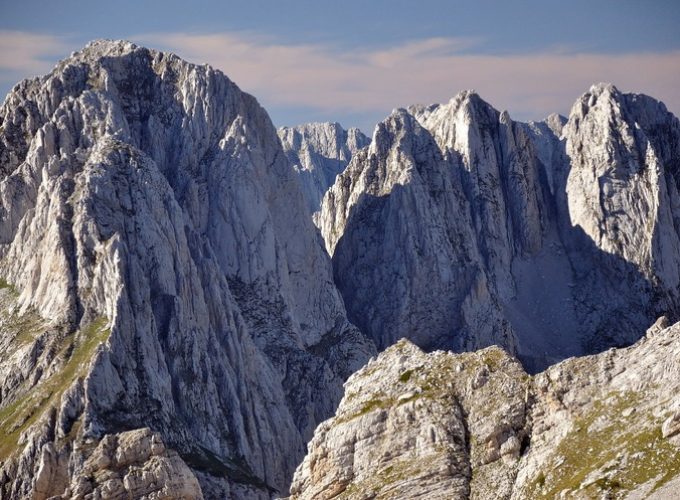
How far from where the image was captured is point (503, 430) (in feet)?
337

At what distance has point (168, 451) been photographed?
154 m

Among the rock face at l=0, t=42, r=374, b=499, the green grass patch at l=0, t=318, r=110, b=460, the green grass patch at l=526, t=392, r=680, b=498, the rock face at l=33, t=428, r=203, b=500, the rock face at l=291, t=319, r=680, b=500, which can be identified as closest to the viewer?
the green grass patch at l=526, t=392, r=680, b=498

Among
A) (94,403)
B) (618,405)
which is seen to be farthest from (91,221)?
(618,405)

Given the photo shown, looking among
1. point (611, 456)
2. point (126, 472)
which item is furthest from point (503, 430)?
point (126, 472)

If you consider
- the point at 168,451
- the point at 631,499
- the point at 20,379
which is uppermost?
the point at 20,379

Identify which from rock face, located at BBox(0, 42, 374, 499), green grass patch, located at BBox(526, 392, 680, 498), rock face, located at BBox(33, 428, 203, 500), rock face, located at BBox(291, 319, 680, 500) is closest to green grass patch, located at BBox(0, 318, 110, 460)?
rock face, located at BBox(0, 42, 374, 499)

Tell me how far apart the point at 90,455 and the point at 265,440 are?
134ft

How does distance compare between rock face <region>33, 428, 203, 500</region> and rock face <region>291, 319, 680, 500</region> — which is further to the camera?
rock face <region>33, 428, 203, 500</region>

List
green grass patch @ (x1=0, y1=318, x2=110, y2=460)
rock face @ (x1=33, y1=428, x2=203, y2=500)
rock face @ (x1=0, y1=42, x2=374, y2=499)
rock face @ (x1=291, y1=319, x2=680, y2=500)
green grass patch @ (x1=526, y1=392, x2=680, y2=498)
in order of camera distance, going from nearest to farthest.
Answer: green grass patch @ (x1=526, y1=392, x2=680, y2=498) → rock face @ (x1=291, y1=319, x2=680, y2=500) → rock face @ (x1=33, y1=428, x2=203, y2=500) → rock face @ (x1=0, y1=42, x2=374, y2=499) → green grass patch @ (x1=0, y1=318, x2=110, y2=460)

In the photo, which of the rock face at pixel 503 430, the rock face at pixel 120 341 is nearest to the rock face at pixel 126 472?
the rock face at pixel 120 341

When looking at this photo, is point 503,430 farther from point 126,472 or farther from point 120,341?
point 120,341

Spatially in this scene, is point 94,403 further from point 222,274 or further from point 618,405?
point 618,405

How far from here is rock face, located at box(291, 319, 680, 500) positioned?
93.5 m

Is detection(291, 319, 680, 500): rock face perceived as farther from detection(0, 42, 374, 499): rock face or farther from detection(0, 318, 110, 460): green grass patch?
detection(0, 318, 110, 460): green grass patch
